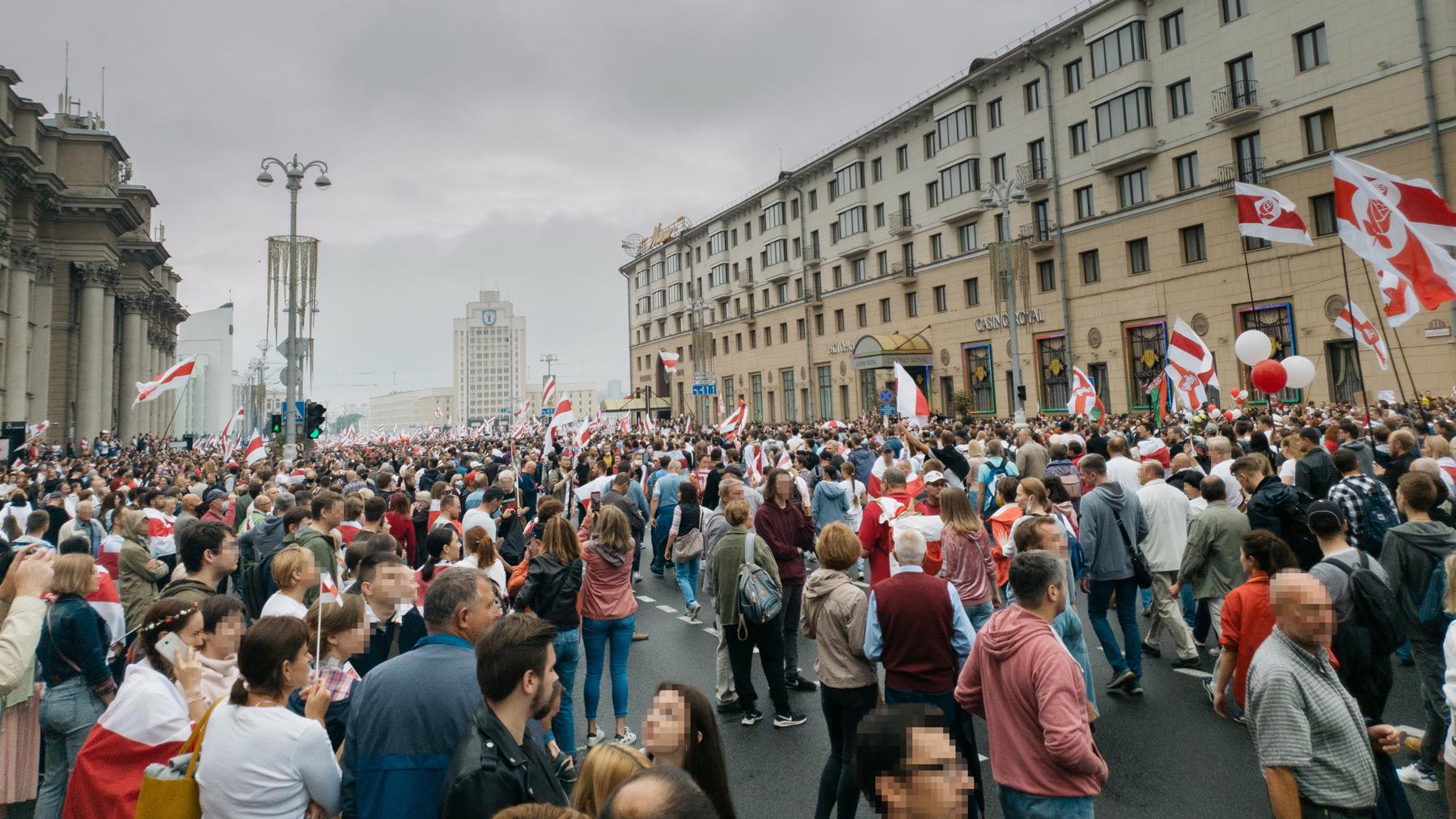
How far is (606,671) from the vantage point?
8.30 metres

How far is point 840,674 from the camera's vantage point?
4805 mm

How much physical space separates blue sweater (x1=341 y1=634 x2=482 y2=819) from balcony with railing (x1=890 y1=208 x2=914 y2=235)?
158 feet

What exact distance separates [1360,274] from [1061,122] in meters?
15.8

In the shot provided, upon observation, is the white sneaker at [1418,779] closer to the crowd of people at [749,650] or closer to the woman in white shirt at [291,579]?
the crowd of people at [749,650]

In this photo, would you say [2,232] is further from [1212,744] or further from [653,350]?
[653,350]

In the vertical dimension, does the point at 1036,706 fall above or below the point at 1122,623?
above

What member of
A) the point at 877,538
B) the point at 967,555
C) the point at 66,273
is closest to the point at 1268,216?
the point at 877,538

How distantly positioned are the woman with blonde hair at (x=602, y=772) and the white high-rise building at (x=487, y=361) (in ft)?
625

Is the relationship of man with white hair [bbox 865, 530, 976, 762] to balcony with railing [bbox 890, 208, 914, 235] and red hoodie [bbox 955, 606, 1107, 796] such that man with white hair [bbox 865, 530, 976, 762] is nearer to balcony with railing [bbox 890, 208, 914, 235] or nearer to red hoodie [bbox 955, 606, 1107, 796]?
red hoodie [bbox 955, 606, 1107, 796]

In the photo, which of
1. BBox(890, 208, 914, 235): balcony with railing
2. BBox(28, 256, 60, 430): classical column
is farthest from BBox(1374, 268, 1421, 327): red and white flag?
BBox(28, 256, 60, 430): classical column

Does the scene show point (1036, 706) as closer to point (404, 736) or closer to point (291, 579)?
point (404, 736)

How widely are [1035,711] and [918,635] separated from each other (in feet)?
3.78

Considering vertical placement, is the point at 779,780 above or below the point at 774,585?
below

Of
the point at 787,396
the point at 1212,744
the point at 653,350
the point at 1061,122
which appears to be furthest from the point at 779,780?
the point at 653,350
